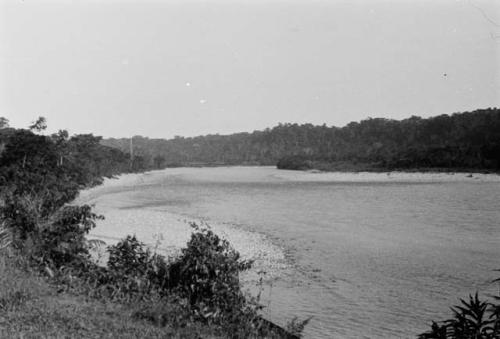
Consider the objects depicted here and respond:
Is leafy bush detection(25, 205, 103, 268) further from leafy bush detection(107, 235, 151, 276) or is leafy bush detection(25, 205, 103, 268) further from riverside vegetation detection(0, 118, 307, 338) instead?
leafy bush detection(107, 235, 151, 276)

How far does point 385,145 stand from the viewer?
122 metres

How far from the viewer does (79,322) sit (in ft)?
19.9

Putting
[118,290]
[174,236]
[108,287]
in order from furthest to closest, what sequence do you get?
[174,236] < [108,287] < [118,290]

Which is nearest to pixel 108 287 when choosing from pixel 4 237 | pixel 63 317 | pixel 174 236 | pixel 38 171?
pixel 63 317

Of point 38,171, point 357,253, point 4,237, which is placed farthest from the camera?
point 38,171

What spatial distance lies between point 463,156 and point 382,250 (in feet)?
197

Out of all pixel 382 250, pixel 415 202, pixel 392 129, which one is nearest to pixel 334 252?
pixel 382 250

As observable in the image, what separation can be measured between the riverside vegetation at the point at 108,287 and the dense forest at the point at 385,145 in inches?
2475

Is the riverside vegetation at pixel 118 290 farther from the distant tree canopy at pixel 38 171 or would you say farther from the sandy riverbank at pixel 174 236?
the sandy riverbank at pixel 174 236

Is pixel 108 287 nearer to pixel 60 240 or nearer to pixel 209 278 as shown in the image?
pixel 209 278

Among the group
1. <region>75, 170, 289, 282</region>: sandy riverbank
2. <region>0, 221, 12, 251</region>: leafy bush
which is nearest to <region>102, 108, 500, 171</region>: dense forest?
<region>75, 170, 289, 282</region>: sandy riverbank

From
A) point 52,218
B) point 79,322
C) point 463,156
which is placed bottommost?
point 79,322

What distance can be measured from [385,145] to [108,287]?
121m

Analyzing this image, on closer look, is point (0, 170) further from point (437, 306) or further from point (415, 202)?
point (415, 202)
